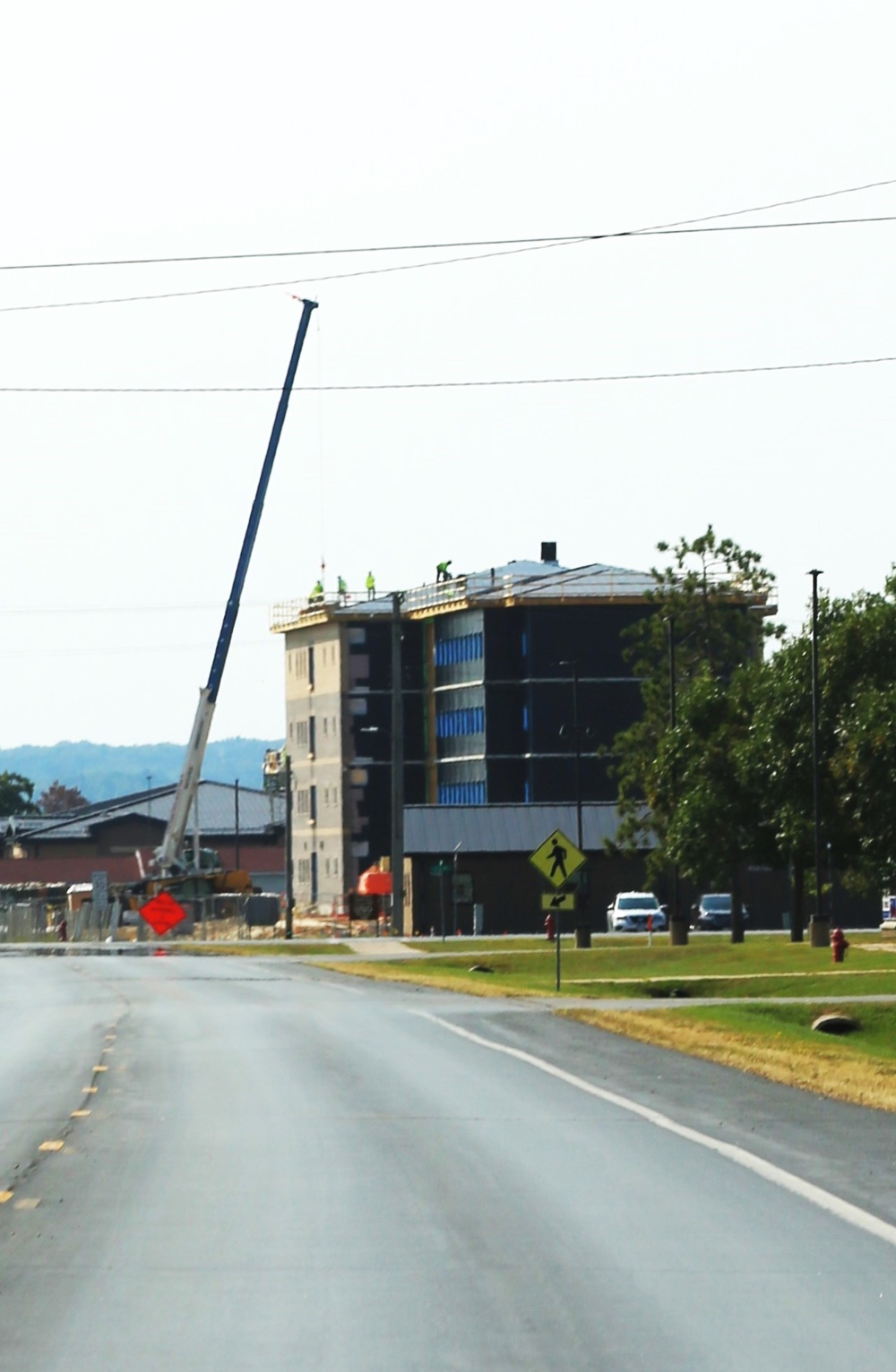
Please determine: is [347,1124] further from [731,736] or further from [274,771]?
[274,771]

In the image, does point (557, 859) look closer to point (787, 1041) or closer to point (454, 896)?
point (787, 1041)

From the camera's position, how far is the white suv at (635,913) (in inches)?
3201

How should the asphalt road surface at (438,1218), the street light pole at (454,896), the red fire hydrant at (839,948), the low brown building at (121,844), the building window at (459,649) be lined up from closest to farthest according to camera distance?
the asphalt road surface at (438,1218) < the red fire hydrant at (839,948) < the street light pole at (454,896) < the building window at (459,649) < the low brown building at (121,844)

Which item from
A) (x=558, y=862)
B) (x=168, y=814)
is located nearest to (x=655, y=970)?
(x=558, y=862)

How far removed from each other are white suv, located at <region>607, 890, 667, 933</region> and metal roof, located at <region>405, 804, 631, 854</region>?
823 cm

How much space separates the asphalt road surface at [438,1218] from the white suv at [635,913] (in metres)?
59.9

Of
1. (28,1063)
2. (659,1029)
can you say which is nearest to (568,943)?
(659,1029)

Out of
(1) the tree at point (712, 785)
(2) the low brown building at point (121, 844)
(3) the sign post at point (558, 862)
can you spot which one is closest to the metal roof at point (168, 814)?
(2) the low brown building at point (121, 844)

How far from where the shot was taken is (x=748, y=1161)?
13117mm

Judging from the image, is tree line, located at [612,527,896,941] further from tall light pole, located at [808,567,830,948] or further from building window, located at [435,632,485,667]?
building window, located at [435,632,485,667]

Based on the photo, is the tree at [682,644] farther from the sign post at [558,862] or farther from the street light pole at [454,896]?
the sign post at [558,862]

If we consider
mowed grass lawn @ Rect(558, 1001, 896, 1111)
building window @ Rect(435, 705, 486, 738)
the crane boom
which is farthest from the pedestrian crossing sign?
building window @ Rect(435, 705, 486, 738)

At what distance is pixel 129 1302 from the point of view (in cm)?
868

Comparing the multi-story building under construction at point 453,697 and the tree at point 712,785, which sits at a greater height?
the multi-story building under construction at point 453,697
